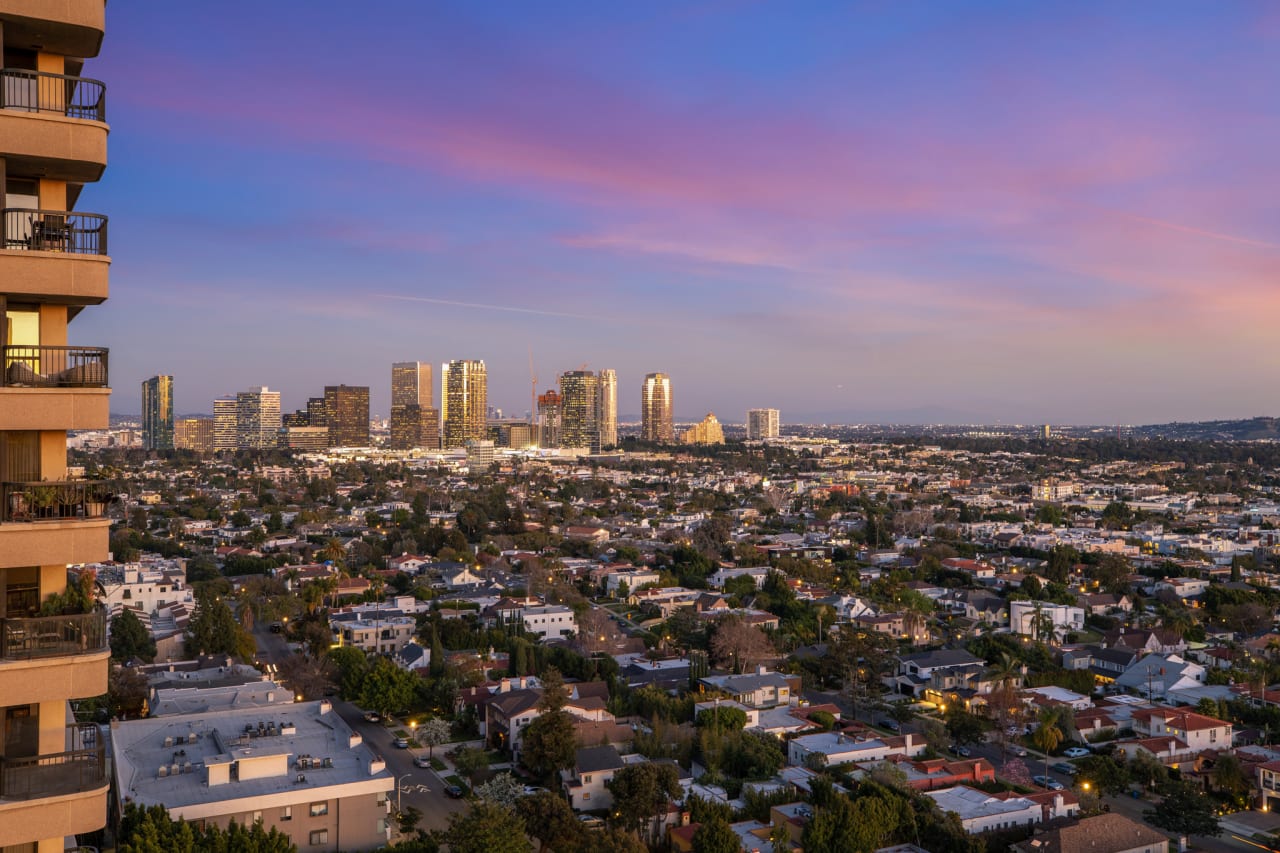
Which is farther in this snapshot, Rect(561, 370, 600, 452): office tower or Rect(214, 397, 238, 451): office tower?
Rect(561, 370, 600, 452): office tower

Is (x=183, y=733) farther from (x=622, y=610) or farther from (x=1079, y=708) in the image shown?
(x=622, y=610)

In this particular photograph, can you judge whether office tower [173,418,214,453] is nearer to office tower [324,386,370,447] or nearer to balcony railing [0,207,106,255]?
office tower [324,386,370,447]

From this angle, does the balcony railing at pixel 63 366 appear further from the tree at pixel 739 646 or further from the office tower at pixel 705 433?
the office tower at pixel 705 433

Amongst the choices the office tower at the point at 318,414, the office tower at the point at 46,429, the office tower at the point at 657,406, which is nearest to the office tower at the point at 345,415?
the office tower at the point at 318,414

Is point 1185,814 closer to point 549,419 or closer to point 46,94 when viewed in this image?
point 46,94

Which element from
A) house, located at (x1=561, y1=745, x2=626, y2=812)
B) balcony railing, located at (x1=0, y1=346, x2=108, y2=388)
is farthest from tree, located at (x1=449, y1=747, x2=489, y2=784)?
balcony railing, located at (x1=0, y1=346, x2=108, y2=388)

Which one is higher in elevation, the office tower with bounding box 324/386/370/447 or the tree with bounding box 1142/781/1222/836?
the office tower with bounding box 324/386/370/447
